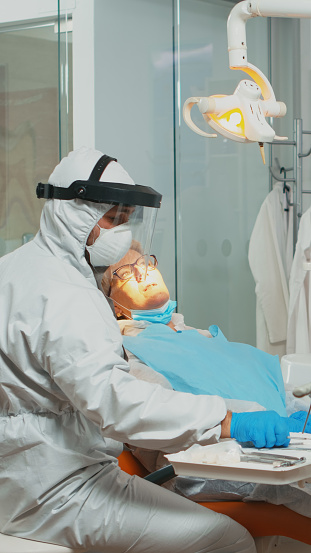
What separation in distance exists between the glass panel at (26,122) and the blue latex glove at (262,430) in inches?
78.3

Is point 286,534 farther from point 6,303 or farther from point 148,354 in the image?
point 6,303

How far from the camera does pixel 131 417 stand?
1.62 m

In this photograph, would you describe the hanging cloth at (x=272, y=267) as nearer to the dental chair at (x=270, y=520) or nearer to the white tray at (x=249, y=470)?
the dental chair at (x=270, y=520)

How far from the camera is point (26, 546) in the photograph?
171cm

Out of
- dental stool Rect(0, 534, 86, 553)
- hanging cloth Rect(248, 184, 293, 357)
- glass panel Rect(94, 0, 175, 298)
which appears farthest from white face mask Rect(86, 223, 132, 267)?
hanging cloth Rect(248, 184, 293, 357)

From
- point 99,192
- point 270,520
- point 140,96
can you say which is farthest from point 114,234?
point 140,96

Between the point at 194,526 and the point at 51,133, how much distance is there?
2.21 meters

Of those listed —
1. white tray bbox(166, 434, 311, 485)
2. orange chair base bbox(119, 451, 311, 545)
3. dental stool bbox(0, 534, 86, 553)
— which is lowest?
orange chair base bbox(119, 451, 311, 545)

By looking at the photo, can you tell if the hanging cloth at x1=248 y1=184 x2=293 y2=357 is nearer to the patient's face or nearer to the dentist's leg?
the patient's face

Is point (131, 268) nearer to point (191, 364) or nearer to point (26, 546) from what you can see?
point (191, 364)

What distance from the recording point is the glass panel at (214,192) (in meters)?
4.22

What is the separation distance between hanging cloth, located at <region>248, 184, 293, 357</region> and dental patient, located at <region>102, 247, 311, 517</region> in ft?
A: 4.53

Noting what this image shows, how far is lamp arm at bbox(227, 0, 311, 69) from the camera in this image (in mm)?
2053

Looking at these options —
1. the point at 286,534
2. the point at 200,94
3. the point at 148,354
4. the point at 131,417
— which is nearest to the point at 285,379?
the point at 148,354
